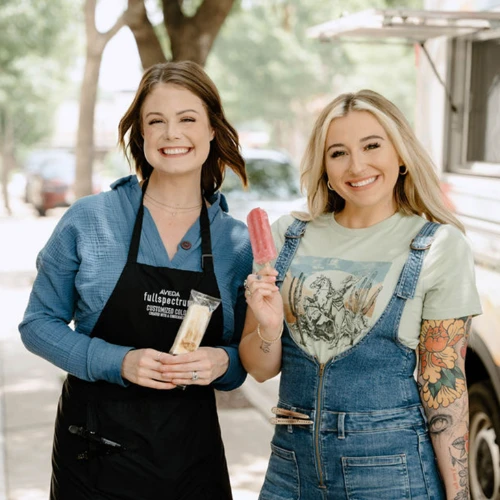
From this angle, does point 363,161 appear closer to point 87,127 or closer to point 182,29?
point 182,29

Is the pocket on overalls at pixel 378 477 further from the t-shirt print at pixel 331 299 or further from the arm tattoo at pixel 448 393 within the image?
the t-shirt print at pixel 331 299

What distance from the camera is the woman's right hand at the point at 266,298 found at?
7.69 feet

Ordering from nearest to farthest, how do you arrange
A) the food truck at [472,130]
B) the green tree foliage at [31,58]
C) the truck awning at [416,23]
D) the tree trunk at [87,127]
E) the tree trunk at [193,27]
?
the food truck at [472,130]
the truck awning at [416,23]
the tree trunk at [193,27]
the tree trunk at [87,127]
the green tree foliage at [31,58]

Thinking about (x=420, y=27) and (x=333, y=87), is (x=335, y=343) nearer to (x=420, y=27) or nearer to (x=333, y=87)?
(x=420, y=27)

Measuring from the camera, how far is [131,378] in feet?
8.36

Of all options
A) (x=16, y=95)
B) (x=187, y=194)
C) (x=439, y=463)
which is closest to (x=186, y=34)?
(x=187, y=194)

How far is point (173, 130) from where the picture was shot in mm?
2727

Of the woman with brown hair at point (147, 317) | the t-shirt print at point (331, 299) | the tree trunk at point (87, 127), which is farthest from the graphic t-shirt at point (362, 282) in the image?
the tree trunk at point (87, 127)

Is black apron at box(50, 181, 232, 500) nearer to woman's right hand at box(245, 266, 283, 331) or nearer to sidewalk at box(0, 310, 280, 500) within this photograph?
woman's right hand at box(245, 266, 283, 331)

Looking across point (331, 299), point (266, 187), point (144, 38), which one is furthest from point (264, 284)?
point (266, 187)

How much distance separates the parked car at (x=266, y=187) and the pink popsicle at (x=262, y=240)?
8.01m

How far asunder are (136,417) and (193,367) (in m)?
0.30

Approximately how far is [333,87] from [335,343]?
40.6 meters

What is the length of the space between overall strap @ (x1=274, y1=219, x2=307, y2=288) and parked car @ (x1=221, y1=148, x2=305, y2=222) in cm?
781
